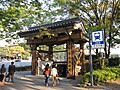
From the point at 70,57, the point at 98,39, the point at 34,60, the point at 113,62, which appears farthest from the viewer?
the point at 113,62

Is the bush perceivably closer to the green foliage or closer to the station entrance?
the green foliage

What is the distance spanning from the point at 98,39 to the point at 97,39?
0.08m

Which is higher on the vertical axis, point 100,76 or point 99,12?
point 99,12

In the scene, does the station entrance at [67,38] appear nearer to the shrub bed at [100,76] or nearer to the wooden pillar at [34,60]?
the wooden pillar at [34,60]

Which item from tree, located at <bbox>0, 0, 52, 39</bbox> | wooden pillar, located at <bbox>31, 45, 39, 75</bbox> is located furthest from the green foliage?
tree, located at <bbox>0, 0, 52, 39</bbox>

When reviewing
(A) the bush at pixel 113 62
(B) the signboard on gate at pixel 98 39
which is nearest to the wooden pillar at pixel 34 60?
(B) the signboard on gate at pixel 98 39

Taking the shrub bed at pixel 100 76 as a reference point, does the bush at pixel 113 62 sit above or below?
above

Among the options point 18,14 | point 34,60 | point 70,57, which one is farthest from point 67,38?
point 18,14

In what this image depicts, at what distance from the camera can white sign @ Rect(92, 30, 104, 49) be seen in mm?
13458

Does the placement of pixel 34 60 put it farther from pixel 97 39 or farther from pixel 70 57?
pixel 97 39

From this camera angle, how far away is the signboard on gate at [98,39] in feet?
44.1

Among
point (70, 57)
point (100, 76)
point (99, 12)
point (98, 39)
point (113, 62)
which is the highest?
point (99, 12)

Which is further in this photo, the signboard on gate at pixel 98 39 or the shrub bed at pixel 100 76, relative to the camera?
the shrub bed at pixel 100 76

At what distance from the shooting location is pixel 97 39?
13734 millimetres
